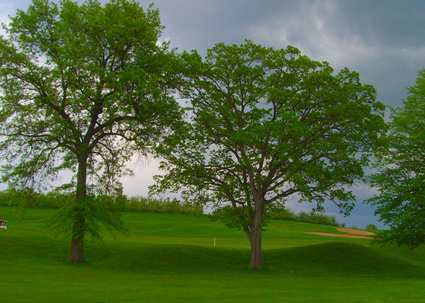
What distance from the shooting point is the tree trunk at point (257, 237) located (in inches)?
1665

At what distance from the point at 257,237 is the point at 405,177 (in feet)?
45.9

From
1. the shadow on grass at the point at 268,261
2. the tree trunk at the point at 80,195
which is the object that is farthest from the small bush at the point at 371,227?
the tree trunk at the point at 80,195

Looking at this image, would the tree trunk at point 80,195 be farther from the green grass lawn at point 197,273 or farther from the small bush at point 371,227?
the small bush at point 371,227

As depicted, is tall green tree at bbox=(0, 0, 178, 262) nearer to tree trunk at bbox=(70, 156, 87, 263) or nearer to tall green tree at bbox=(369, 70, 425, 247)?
tree trunk at bbox=(70, 156, 87, 263)

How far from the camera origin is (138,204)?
289 ft

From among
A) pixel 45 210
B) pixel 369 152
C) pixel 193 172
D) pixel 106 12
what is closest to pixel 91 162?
pixel 193 172

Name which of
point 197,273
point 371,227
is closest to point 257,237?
point 197,273

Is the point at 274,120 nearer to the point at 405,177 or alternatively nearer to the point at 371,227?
the point at 405,177

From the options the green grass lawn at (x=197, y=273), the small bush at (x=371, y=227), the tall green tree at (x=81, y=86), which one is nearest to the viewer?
the green grass lawn at (x=197, y=273)

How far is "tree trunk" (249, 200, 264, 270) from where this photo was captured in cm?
4228

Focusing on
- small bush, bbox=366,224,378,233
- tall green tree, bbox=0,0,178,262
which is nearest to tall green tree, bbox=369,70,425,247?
tall green tree, bbox=0,0,178,262

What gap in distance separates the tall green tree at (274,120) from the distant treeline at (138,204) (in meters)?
3.63

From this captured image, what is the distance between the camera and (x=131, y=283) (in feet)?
94.7

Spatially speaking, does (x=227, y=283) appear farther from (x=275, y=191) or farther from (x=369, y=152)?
(x=369, y=152)
